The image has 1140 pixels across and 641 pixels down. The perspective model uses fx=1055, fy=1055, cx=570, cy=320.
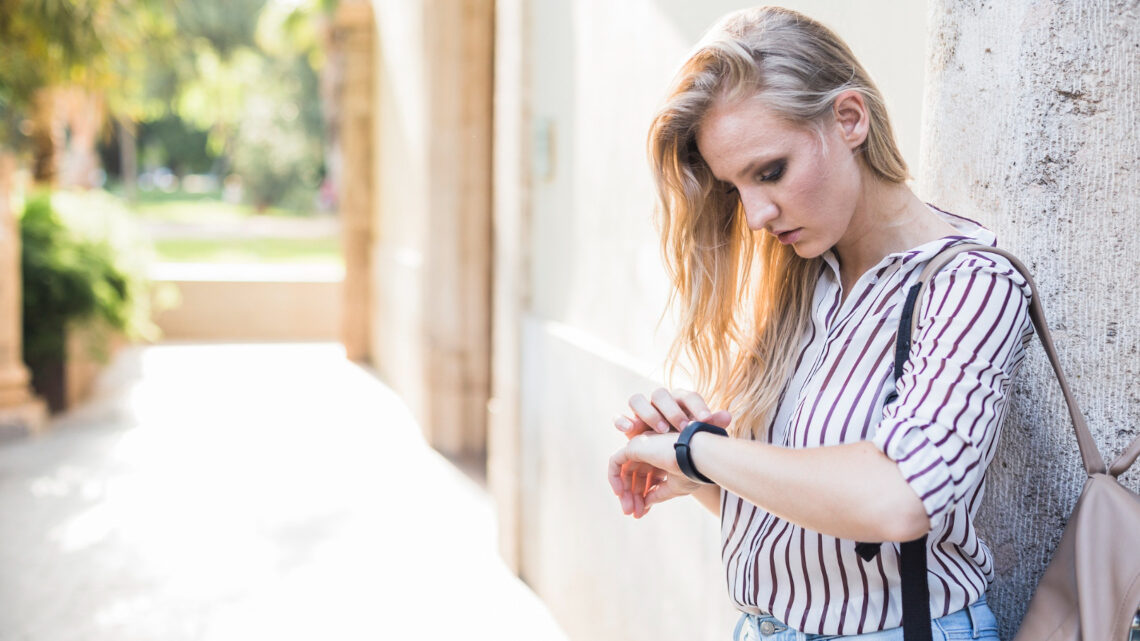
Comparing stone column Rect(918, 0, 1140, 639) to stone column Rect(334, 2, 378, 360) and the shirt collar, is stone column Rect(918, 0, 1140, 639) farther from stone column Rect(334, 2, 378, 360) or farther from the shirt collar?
stone column Rect(334, 2, 378, 360)

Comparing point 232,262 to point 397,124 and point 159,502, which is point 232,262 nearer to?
point 397,124

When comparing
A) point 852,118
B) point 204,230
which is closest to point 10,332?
point 852,118

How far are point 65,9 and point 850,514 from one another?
899cm

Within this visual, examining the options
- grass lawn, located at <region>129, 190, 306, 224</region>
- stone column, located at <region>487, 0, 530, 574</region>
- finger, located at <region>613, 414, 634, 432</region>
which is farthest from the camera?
grass lawn, located at <region>129, 190, 306, 224</region>

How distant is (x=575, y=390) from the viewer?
4184 millimetres

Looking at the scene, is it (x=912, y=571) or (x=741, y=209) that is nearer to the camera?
(x=912, y=571)

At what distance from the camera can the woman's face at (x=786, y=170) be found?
1.53 m

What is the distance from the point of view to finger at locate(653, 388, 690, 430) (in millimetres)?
1631

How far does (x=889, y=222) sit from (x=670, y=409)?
17.1 inches

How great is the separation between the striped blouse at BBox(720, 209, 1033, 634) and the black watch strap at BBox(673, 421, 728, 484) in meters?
0.13

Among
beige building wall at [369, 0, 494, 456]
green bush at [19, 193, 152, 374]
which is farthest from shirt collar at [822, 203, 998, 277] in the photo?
green bush at [19, 193, 152, 374]

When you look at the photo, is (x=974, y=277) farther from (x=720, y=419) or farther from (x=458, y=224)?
(x=458, y=224)

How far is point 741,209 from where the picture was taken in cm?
174

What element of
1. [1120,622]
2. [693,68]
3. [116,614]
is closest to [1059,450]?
[1120,622]
